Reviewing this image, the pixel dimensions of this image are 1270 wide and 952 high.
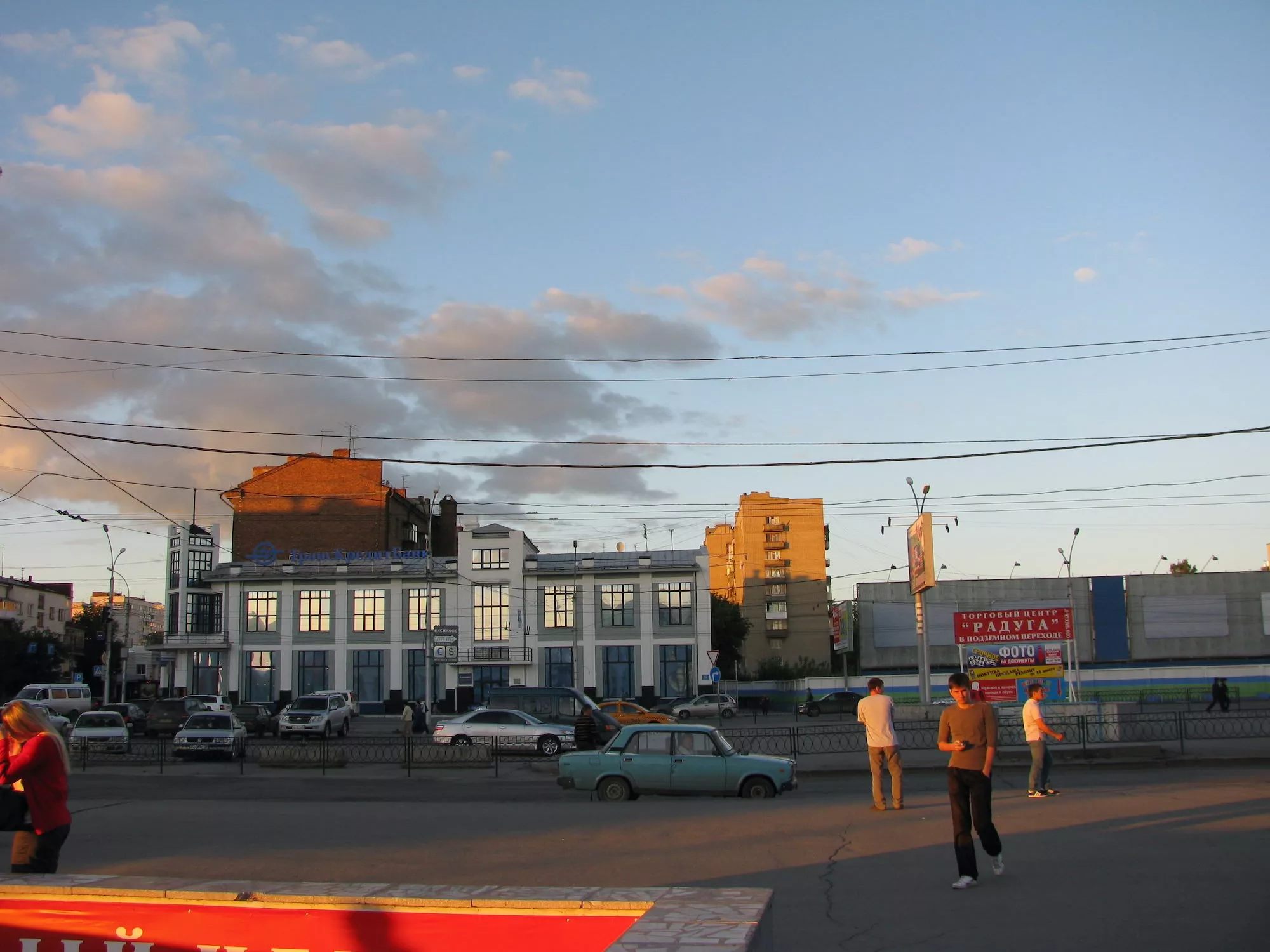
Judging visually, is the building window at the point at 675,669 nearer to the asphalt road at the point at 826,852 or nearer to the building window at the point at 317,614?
the building window at the point at 317,614

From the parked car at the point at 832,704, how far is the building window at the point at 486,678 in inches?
707

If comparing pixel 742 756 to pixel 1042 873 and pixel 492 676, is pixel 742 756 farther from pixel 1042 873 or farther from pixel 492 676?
pixel 492 676

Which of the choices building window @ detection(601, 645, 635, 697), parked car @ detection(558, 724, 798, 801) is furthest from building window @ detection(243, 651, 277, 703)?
parked car @ detection(558, 724, 798, 801)

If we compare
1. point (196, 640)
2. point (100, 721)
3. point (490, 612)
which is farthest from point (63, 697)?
point (490, 612)

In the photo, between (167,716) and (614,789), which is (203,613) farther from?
(614,789)

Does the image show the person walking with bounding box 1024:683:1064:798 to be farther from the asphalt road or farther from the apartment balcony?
the apartment balcony

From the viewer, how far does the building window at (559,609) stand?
2655 inches

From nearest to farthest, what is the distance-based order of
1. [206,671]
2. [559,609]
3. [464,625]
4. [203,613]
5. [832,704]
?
[832,704] < [559,609] < [464,625] < [206,671] < [203,613]

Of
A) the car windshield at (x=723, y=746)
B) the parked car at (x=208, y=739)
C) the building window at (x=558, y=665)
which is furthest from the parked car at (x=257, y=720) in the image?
the car windshield at (x=723, y=746)

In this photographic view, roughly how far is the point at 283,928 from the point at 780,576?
120m

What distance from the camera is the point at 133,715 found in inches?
1869

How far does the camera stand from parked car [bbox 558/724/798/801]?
58.7ft

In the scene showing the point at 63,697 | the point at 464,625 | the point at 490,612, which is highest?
the point at 490,612

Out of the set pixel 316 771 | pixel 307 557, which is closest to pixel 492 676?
pixel 307 557
